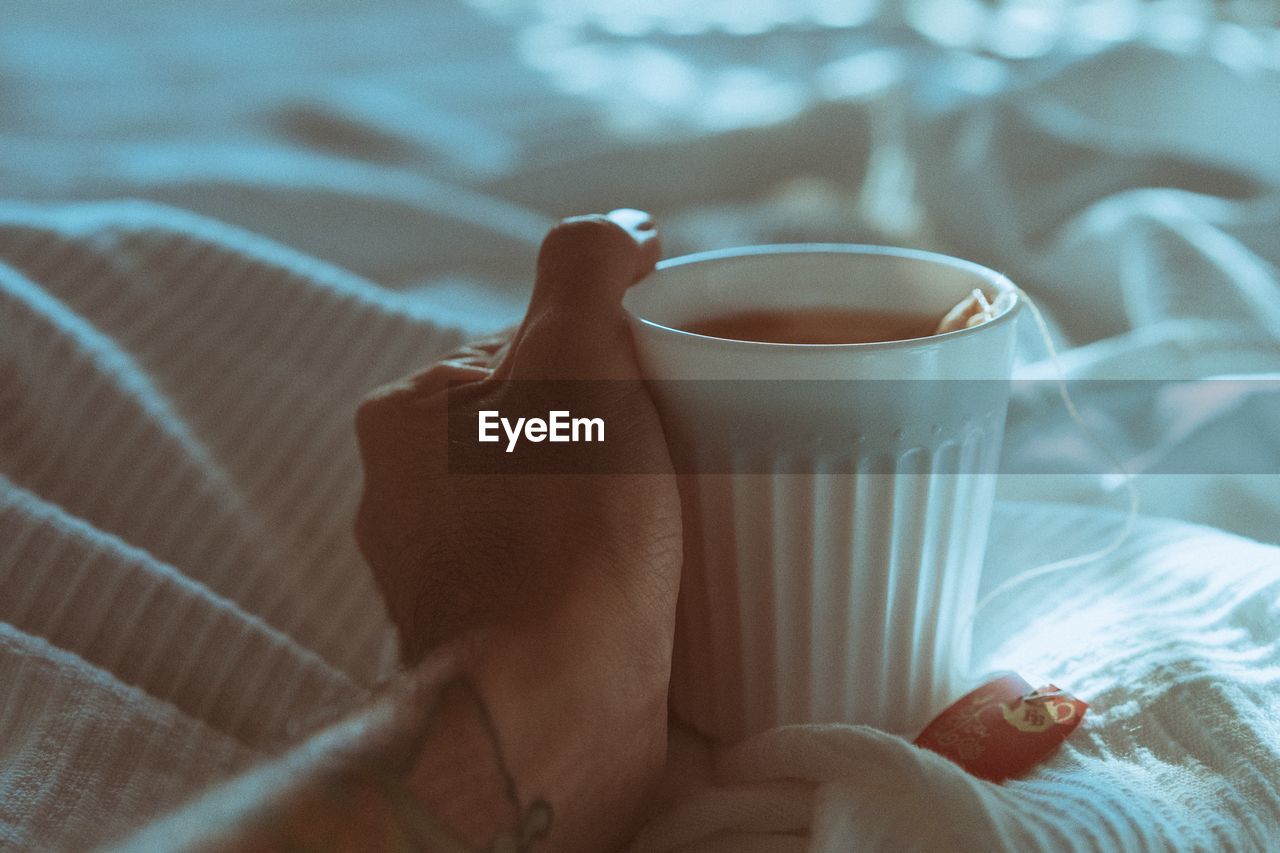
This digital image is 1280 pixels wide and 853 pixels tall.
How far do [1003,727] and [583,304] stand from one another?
0.25m

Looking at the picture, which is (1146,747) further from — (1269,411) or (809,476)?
(1269,411)

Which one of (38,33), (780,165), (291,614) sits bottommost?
(291,614)

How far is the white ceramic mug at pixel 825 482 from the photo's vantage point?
0.41 m

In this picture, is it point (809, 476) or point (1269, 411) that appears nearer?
point (809, 476)

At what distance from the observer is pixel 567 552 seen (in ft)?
1.45

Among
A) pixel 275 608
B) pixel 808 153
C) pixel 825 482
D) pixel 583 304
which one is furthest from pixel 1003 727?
pixel 808 153

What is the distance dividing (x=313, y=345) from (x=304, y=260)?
9 centimetres

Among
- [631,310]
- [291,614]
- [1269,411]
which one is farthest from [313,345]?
[1269,411]

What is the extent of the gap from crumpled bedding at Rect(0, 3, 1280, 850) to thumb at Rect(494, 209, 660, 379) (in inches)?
6.7

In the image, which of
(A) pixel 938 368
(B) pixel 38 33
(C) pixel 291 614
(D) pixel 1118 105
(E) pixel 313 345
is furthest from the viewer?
(B) pixel 38 33

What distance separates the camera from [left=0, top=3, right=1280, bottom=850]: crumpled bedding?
44 centimetres

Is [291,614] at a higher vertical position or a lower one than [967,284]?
lower

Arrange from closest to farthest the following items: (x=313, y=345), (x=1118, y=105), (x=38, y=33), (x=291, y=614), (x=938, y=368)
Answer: (x=938, y=368), (x=291, y=614), (x=313, y=345), (x=1118, y=105), (x=38, y=33)

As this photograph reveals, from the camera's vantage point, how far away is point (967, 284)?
1.56ft
